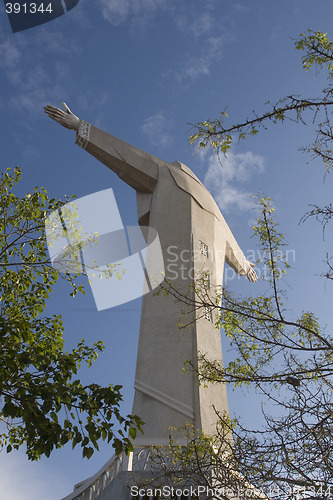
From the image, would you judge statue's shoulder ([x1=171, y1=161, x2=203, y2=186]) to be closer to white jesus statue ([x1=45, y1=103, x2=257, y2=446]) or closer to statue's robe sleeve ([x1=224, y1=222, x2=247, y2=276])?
white jesus statue ([x1=45, y1=103, x2=257, y2=446])

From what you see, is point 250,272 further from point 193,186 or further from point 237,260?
point 193,186

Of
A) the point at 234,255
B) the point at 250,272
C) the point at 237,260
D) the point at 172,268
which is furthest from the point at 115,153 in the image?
the point at 250,272

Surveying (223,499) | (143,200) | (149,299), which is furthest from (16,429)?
(143,200)

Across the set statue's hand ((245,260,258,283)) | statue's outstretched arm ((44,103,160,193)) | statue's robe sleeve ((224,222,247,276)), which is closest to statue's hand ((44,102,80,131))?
statue's outstretched arm ((44,103,160,193))

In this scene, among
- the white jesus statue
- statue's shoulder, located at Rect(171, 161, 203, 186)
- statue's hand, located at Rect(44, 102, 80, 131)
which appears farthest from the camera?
statue's shoulder, located at Rect(171, 161, 203, 186)

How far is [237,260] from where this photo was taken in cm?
1336

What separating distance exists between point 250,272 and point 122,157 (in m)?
5.08

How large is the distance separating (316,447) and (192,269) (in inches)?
260

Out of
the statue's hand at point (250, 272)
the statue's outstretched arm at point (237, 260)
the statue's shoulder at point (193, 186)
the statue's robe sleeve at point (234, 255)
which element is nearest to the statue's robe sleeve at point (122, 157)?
the statue's shoulder at point (193, 186)

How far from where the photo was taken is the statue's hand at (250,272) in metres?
13.9

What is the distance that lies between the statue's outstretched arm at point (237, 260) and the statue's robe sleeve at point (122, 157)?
8.90 ft

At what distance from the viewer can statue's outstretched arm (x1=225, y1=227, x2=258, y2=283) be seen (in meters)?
13.1

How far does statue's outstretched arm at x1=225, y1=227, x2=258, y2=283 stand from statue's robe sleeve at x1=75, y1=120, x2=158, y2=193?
8.90 feet

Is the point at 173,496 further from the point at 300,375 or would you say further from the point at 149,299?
the point at 149,299
